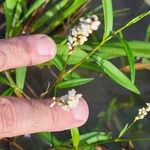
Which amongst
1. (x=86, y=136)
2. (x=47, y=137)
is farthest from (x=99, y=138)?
(x=47, y=137)

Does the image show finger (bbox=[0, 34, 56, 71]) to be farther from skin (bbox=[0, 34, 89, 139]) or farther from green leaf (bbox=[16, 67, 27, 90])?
green leaf (bbox=[16, 67, 27, 90])

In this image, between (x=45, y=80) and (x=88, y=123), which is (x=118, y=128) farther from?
(x=45, y=80)

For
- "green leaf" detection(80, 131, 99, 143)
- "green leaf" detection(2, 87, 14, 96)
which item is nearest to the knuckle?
"green leaf" detection(2, 87, 14, 96)

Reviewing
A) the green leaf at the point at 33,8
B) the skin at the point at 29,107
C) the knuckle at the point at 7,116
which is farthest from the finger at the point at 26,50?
the green leaf at the point at 33,8

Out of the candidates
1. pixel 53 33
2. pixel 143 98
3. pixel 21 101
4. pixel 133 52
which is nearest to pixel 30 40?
pixel 21 101

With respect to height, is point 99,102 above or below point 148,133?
above

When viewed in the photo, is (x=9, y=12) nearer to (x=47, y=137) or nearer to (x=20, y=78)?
(x=20, y=78)
